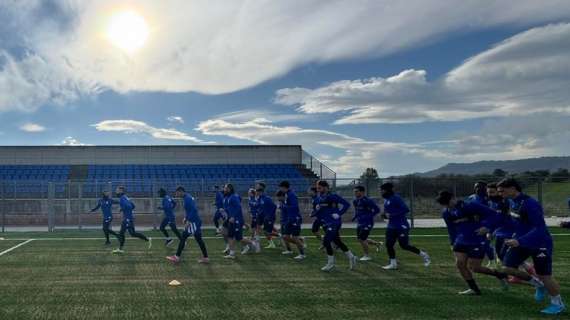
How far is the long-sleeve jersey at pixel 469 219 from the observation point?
873 cm

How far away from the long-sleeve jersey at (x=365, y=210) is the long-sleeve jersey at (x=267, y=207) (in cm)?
325

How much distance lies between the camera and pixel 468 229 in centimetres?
882

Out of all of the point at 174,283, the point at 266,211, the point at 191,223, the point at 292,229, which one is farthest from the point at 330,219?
the point at 266,211

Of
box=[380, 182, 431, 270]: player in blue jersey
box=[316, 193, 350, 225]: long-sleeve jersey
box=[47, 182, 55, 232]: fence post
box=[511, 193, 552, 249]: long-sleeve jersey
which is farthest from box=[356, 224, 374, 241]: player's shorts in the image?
box=[47, 182, 55, 232]: fence post

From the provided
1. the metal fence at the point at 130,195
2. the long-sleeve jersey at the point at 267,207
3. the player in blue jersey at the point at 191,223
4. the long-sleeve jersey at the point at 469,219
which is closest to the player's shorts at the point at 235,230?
the player in blue jersey at the point at 191,223

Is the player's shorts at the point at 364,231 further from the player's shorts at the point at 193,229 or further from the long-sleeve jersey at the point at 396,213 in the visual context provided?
the player's shorts at the point at 193,229

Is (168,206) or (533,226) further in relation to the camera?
(168,206)

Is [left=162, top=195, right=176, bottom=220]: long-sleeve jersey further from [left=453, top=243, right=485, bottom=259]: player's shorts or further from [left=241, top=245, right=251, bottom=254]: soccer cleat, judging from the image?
[left=453, top=243, right=485, bottom=259]: player's shorts

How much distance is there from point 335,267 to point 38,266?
271 inches

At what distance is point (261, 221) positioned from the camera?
55.5ft

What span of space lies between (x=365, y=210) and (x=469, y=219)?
17.0 feet

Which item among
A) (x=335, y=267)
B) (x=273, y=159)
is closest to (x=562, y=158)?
(x=273, y=159)

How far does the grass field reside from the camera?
26.1 ft

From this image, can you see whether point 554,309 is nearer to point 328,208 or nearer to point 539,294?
point 539,294
